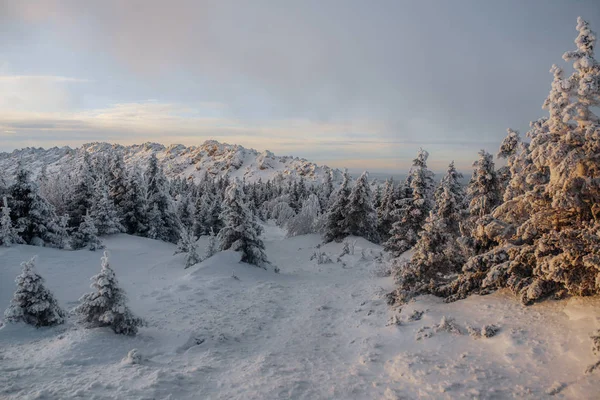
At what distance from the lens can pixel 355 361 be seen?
8.59 meters

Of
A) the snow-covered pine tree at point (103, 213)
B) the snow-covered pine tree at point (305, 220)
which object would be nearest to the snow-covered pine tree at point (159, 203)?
the snow-covered pine tree at point (103, 213)

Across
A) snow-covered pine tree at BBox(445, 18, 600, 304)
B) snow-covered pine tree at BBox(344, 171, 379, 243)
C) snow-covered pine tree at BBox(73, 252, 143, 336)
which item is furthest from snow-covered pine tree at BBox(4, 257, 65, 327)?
snow-covered pine tree at BBox(344, 171, 379, 243)

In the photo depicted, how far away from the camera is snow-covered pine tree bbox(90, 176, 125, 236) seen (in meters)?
27.4

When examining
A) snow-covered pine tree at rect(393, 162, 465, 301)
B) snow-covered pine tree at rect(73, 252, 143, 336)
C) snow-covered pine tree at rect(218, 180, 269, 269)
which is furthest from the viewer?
snow-covered pine tree at rect(218, 180, 269, 269)

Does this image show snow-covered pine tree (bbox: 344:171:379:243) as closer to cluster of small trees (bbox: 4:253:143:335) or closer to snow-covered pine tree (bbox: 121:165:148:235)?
snow-covered pine tree (bbox: 121:165:148:235)

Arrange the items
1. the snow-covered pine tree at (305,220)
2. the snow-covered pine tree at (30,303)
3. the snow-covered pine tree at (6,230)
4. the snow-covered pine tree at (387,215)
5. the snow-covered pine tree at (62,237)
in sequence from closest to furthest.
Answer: the snow-covered pine tree at (30,303) → the snow-covered pine tree at (6,230) → the snow-covered pine tree at (62,237) → the snow-covered pine tree at (387,215) → the snow-covered pine tree at (305,220)

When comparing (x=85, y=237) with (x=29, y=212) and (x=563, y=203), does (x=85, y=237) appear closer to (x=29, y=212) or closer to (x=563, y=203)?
(x=29, y=212)

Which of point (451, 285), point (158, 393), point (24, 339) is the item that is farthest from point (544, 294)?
point (24, 339)

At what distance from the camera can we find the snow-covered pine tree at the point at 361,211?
30047mm

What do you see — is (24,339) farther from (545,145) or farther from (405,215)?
(405,215)

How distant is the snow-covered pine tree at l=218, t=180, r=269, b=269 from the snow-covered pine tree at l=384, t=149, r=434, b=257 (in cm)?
810

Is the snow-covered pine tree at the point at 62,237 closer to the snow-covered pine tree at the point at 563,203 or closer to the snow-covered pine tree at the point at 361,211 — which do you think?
the snow-covered pine tree at the point at 361,211

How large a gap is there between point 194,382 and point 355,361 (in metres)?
3.91

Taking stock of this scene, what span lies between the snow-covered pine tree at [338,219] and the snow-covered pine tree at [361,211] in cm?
53
